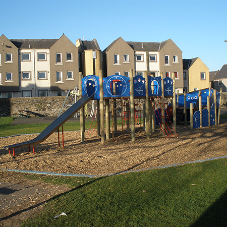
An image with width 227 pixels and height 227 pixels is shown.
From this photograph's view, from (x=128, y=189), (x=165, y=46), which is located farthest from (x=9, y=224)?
(x=165, y=46)

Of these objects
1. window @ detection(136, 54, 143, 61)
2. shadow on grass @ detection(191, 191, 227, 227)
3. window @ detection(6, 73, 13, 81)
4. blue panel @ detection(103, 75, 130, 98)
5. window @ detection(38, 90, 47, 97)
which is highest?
window @ detection(136, 54, 143, 61)

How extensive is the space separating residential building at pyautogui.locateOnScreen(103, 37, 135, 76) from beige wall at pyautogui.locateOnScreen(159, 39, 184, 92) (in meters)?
5.66

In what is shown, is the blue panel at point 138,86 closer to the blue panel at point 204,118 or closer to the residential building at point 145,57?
the blue panel at point 204,118

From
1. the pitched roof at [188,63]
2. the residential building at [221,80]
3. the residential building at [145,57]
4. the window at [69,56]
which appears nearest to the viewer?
the window at [69,56]

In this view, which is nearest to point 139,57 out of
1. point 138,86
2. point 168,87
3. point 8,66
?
point 8,66

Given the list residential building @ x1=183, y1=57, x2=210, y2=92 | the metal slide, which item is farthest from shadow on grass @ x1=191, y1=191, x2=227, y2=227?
residential building @ x1=183, y1=57, x2=210, y2=92

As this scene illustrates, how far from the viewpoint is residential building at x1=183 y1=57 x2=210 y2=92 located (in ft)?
175

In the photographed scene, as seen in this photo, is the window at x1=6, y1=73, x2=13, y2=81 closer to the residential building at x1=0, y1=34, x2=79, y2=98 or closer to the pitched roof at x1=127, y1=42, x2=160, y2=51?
the residential building at x1=0, y1=34, x2=79, y2=98

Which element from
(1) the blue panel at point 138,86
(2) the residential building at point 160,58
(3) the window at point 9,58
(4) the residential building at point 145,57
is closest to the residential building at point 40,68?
(3) the window at point 9,58

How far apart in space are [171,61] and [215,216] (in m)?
47.8

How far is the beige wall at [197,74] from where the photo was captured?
53.5m

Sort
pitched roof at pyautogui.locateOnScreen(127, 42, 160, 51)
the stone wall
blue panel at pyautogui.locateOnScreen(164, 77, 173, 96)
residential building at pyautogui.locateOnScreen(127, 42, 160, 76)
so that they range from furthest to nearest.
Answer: pitched roof at pyautogui.locateOnScreen(127, 42, 160, 51) → residential building at pyautogui.locateOnScreen(127, 42, 160, 76) → the stone wall → blue panel at pyautogui.locateOnScreen(164, 77, 173, 96)

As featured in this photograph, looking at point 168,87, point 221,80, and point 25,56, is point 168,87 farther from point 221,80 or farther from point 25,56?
point 221,80

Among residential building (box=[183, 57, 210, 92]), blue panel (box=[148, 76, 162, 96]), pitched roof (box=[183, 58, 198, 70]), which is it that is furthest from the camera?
pitched roof (box=[183, 58, 198, 70])
